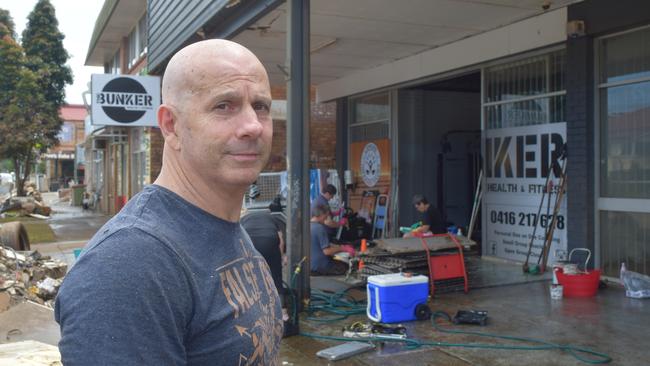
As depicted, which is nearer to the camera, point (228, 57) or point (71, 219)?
point (228, 57)

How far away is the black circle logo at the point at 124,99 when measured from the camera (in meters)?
12.6

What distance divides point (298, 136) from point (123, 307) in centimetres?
599

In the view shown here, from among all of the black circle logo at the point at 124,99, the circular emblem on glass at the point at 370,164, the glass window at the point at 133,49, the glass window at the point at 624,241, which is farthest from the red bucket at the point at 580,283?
the glass window at the point at 133,49

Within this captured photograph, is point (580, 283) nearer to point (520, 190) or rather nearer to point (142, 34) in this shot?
point (520, 190)

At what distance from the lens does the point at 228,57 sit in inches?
59.5

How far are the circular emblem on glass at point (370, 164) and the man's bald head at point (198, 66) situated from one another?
11779 millimetres

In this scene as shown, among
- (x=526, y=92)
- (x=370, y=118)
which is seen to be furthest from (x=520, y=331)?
(x=370, y=118)

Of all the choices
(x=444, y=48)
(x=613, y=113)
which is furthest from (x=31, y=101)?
(x=613, y=113)

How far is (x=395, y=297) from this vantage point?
20.7ft

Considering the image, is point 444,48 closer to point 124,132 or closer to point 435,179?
point 435,179

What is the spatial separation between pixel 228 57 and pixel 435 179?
11902 millimetres

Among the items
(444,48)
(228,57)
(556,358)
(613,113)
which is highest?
(444,48)

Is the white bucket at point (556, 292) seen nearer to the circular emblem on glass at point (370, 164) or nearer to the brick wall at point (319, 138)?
the circular emblem on glass at point (370, 164)

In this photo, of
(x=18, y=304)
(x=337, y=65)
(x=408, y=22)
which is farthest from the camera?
(x=337, y=65)
